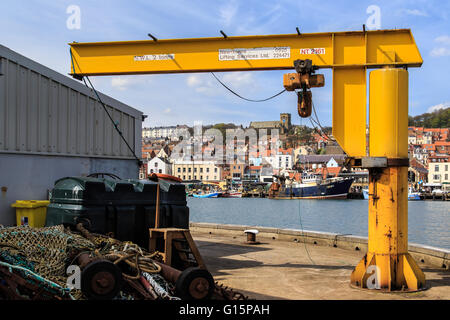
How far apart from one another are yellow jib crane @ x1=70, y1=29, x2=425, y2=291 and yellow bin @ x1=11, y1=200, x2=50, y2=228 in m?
2.93

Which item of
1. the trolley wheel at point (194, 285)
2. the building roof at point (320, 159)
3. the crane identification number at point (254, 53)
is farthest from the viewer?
the building roof at point (320, 159)

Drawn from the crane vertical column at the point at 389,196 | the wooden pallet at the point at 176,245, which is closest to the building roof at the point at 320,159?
the crane vertical column at the point at 389,196

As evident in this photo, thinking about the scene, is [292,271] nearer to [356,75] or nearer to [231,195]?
[356,75]

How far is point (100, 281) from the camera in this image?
5.08 meters

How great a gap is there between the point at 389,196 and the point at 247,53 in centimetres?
392

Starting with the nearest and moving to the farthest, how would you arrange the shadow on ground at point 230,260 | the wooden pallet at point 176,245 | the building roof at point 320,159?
the wooden pallet at point 176,245
the shadow on ground at point 230,260
the building roof at point 320,159

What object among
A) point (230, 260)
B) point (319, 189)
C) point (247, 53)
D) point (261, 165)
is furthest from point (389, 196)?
point (261, 165)

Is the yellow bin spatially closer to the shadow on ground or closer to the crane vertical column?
Answer: the shadow on ground

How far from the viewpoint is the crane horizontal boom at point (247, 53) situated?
8719 millimetres

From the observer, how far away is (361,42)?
8.88 metres

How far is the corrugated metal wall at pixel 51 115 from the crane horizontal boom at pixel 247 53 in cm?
153

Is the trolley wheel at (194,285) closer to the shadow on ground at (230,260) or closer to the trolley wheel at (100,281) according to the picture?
the trolley wheel at (100,281)

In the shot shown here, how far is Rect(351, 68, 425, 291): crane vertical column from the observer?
7988 millimetres
